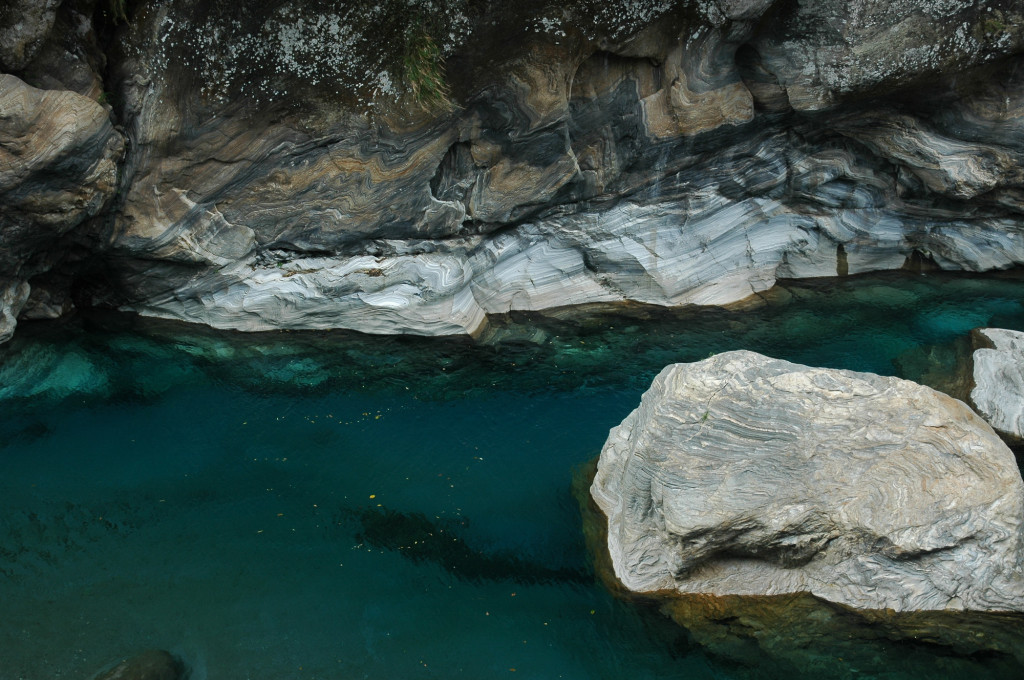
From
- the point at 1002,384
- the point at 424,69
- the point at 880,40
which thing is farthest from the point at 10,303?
the point at 1002,384

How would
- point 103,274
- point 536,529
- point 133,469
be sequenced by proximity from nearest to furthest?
point 536,529 → point 133,469 → point 103,274

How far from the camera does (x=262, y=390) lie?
511 inches

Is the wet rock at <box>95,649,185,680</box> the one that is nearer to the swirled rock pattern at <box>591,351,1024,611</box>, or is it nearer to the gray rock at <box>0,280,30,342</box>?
the swirled rock pattern at <box>591,351,1024,611</box>

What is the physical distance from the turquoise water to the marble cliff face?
2.98 ft

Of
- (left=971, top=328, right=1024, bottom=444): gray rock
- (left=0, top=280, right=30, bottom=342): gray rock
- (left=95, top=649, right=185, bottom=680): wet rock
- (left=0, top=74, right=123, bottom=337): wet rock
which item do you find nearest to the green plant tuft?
(left=0, top=74, right=123, bottom=337): wet rock

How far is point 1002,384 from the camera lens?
38.2 feet

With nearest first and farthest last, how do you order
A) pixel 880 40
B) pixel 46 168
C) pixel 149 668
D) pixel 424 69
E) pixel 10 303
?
pixel 149 668, pixel 46 168, pixel 424 69, pixel 10 303, pixel 880 40

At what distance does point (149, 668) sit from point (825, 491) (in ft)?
25.0

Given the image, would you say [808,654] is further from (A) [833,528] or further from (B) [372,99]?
(B) [372,99]

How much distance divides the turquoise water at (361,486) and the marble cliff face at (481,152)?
908mm

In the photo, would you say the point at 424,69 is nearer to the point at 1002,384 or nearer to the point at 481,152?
the point at 481,152

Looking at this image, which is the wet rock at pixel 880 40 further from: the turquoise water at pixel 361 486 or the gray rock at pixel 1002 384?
the gray rock at pixel 1002 384

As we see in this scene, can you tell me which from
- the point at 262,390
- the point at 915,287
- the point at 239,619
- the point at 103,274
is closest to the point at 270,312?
the point at 262,390

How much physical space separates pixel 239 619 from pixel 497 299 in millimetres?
7983
